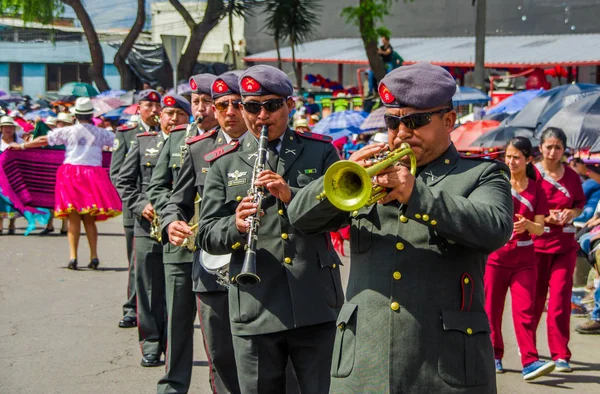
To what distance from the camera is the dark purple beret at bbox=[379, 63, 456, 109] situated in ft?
11.8

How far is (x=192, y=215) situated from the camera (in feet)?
20.1

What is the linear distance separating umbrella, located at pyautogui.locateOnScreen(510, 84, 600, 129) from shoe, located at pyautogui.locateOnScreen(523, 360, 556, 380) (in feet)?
15.1

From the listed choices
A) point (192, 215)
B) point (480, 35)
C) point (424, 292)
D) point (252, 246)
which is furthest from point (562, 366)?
point (480, 35)

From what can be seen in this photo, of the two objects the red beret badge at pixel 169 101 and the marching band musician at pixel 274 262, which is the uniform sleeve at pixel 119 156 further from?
the marching band musician at pixel 274 262

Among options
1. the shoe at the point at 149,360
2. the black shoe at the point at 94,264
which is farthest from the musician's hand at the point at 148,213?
the black shoe at the point at 94,264

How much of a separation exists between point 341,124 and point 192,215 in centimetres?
1214

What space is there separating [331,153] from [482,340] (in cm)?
181

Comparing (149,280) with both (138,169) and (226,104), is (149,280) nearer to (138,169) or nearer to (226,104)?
(138,169)

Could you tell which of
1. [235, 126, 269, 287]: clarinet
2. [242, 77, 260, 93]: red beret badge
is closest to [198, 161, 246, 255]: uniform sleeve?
[235, 126, 269, 287]: clarinet

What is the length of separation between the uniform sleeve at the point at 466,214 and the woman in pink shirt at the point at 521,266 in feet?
14.5

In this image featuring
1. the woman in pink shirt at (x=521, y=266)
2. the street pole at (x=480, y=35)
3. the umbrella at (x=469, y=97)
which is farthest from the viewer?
the street pole at (x=480, y=35)

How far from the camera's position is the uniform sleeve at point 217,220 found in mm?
4820

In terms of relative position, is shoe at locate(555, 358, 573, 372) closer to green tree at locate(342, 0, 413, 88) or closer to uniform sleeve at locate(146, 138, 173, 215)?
uniform sleeve at locate(146, 138, 173, 215)

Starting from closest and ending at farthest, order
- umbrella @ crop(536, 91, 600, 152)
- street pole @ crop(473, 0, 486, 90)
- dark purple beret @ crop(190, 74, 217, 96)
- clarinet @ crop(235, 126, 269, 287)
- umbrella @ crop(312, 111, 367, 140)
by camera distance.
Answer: clarinet @ crop(235, 126, 269, 287) < dark purple beret @ crop(190, 74, 217, 96) < umbrella @ crop(536, 91, 600, 152) < umbrella @ crop(312, 111, 367, 140) < street pole @ crop(473, 0, 486, 90)
